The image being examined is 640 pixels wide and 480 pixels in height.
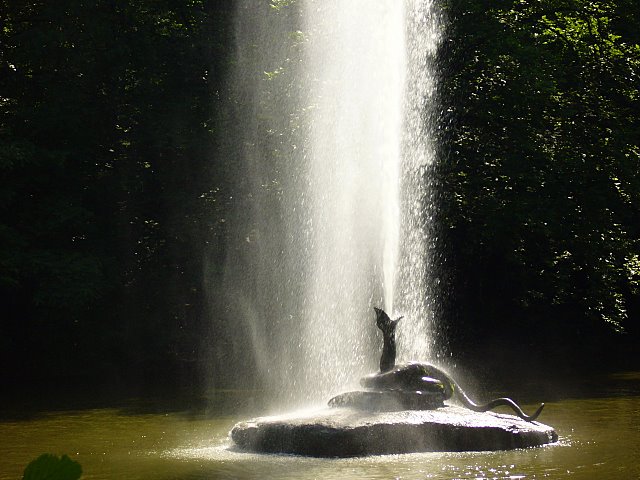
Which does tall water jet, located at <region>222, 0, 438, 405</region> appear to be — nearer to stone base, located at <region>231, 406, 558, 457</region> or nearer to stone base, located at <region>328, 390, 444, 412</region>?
stone base, located at <region>328, 390, 444, 412</region>

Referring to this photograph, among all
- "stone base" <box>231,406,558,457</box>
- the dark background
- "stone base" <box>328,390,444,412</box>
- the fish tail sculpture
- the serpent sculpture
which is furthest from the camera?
the dark background

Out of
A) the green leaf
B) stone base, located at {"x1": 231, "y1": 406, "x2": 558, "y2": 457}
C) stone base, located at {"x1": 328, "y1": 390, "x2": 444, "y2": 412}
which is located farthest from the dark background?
the green leaf

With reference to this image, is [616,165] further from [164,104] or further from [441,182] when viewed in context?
[164,104]

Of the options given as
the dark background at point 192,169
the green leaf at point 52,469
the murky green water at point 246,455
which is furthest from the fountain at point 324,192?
the green leaf at point 52,469

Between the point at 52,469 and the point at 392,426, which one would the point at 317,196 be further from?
Result: the point at 52,469

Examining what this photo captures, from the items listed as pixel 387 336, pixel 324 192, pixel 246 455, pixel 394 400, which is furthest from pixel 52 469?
pixel 324 192

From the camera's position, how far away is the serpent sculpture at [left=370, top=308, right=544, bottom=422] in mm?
9086

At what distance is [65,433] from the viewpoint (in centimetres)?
1042

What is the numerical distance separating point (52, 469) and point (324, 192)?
1643 cm

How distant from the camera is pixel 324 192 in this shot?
17156 millimetres

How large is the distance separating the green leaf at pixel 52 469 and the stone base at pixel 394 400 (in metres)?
8.24

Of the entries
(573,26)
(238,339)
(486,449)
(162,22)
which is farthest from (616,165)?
(486,449)

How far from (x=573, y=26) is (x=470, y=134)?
3.42m

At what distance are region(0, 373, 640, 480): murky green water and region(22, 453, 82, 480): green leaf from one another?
639 cm
